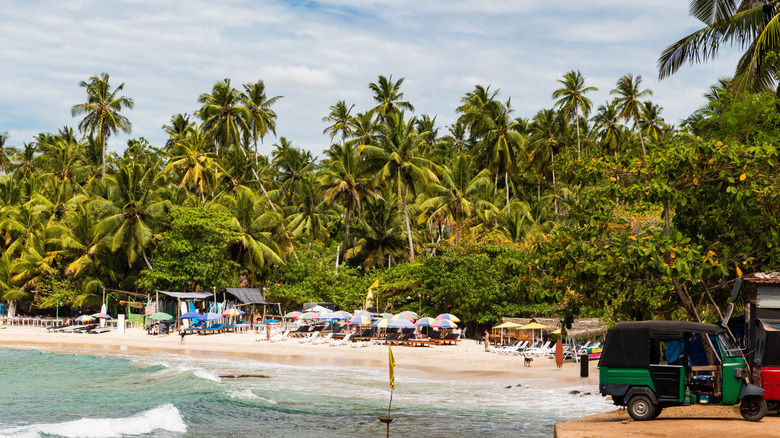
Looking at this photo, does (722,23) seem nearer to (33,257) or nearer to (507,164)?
(507,164)

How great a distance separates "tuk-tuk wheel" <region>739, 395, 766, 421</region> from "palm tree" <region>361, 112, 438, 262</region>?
36.8m

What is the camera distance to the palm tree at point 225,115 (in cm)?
5831

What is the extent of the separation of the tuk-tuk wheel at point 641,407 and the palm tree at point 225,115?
50602 mm

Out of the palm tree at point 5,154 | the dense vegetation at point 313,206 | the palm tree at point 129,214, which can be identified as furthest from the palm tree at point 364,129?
the palm tree at point 5,154

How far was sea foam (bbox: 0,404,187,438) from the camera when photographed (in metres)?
16.8

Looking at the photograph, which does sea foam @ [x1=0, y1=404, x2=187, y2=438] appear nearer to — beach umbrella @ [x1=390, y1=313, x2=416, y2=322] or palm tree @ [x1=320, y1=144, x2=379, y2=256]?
beach umbrella @ [x1=390, y1=313, x2=416, y2=322]

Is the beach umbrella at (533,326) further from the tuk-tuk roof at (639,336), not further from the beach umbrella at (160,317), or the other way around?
the beach umbrella at (160,317)

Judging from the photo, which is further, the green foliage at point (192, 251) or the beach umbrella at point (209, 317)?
the green foliage at point (192, 251)

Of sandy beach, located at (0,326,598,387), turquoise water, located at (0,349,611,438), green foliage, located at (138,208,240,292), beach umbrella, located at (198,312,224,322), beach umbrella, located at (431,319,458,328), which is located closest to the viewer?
turquoise water, located at (0,349,611,438)

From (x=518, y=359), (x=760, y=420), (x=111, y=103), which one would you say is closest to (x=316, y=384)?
(x=518, y=359)

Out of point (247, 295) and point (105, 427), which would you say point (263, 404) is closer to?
point (105, 427)

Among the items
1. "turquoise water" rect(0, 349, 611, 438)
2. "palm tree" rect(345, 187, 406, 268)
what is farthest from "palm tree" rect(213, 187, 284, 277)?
"turquoise water" rect(0, 349, 611, 438)

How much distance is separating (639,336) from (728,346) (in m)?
1.40

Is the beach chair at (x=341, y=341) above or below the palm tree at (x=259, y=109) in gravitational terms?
below
